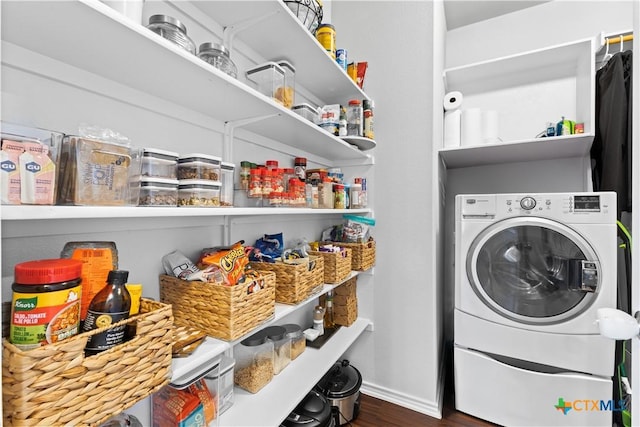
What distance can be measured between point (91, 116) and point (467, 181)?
242cm

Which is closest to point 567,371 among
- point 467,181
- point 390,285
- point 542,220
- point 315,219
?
point 542,220


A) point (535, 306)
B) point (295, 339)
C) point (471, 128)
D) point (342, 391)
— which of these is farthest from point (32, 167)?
point (471, 128)

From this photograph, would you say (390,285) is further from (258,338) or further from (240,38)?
(240,38)

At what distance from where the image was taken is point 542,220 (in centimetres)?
151

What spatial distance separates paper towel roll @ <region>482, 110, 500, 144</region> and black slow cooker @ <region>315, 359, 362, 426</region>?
1.71 meters

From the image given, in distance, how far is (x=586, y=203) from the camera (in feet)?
4.69

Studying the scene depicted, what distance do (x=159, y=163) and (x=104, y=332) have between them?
1.34 ft

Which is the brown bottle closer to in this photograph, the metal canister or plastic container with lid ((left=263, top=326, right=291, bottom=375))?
plastic container with lid ((left=263, top=326, right=291, bottom=375))

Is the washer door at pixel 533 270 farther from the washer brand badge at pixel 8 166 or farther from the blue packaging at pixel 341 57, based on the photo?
the washer brand badge at pixel 8 166

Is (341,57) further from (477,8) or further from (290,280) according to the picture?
(477,8)

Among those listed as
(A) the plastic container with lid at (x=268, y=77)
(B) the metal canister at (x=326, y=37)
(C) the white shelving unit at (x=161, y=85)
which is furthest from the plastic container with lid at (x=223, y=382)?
(B) the metal canister at (x=326, y=37)

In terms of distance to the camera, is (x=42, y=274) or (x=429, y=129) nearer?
(x=42, y=274)

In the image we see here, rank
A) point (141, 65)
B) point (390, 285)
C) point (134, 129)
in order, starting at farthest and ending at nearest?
point (390, 285), point (134, 129), point (141, 65)

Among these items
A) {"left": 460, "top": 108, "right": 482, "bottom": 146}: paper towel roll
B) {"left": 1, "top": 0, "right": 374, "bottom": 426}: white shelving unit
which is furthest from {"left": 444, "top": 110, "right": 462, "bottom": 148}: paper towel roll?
{"left": 1, "top": 0, "right": 374, "bottom": 426}: white shelving unit
